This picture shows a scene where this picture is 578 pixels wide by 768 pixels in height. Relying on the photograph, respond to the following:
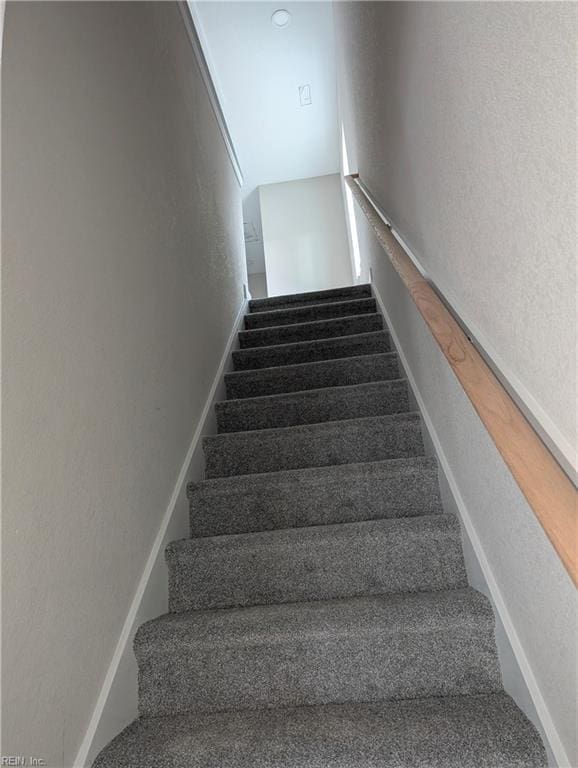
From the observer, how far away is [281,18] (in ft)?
13.0

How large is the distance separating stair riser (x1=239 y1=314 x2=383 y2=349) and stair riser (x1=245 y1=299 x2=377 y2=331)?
24cm

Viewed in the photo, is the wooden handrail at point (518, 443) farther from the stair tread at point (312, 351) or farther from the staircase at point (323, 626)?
the stair tread at point (312, 351)

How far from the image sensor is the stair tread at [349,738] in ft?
3.13

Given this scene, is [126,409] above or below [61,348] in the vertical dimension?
below

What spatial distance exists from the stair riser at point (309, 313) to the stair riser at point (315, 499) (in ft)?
6.00

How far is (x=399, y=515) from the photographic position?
171cm

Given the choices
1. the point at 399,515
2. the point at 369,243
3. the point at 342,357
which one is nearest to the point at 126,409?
the point at 399,515

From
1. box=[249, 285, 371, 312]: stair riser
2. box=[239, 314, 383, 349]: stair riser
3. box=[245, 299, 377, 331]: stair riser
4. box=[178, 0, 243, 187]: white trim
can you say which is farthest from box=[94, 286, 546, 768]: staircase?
box=[178, 0, 243, 187]: white trim

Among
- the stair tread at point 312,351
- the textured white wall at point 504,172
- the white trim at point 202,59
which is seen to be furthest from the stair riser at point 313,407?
the white trim at point 202,59

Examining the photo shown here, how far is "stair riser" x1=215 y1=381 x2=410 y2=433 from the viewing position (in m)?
2.29

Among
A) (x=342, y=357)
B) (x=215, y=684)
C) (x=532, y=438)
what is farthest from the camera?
(x=342, y=357)

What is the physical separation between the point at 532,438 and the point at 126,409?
42.1 inches

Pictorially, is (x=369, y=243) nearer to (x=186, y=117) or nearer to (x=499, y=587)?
(x=186, y=117)

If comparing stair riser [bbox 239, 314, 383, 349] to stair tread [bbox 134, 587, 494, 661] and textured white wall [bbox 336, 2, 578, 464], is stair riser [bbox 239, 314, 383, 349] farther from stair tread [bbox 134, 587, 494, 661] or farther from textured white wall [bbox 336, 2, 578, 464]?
stair tread [bbox 134, 587, 494, 661]
